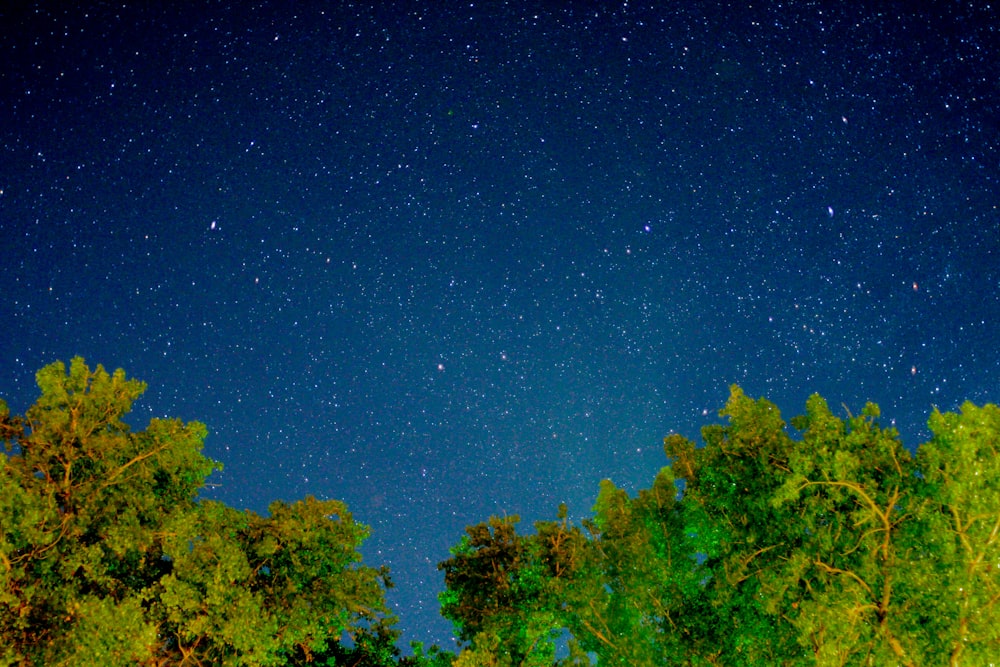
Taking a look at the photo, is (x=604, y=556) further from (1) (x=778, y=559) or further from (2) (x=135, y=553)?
(2) (x=135, y=553)

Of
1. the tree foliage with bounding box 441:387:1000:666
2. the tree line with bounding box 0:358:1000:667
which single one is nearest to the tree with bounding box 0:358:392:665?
the tree line with bounding box 0:358:1000:667

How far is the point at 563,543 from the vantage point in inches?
899

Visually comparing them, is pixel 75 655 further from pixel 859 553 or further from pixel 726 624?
pixel 859 553

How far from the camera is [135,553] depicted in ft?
58.4

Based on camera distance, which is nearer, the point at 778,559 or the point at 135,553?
the point at 778,559

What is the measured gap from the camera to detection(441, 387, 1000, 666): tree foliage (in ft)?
44.6

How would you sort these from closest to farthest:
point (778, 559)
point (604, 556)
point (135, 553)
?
point (778, 559) < point (135, 553) < point (604, 556)

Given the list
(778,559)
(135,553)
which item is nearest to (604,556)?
(778,559)

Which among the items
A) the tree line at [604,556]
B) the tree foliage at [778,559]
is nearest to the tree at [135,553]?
the tree line at [604,556]

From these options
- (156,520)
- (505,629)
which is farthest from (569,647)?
(156,520)

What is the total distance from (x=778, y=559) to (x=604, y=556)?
6499 millimetres

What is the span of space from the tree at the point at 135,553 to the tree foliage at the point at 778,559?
19.8 feet

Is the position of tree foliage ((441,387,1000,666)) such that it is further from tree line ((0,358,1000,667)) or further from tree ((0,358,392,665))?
tree ((0,358,392,665))

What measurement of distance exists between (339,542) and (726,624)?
12.1m
